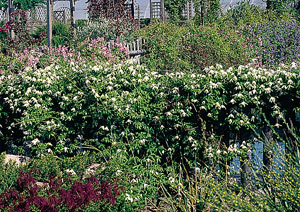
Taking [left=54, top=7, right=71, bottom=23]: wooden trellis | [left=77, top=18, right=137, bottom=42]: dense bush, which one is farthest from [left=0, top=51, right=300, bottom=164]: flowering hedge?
[left=54, top=7, right=71, bottom=23]: wooden trellis

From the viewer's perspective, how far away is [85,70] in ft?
14.6

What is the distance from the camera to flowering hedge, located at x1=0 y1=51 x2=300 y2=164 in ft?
13.3

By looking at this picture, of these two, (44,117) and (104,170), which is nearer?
(104,170)

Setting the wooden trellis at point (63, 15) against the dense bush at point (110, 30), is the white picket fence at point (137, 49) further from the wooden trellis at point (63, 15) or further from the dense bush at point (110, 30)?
the wooden trellis at point (63, 15)

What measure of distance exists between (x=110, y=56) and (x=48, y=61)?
148cm


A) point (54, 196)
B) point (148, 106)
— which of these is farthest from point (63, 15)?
point (54, 196)

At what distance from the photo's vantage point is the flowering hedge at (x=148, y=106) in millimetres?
4051

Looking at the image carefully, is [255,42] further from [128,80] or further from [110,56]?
[128,80]

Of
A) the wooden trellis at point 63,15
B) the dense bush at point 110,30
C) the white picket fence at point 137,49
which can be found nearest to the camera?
the white picket fence at point 137,49

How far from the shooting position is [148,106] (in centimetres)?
429

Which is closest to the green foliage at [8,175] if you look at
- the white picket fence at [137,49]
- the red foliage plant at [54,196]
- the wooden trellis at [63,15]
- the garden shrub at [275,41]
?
the red foliage plant at [54,196]

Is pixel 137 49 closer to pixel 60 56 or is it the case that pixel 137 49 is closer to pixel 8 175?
pixel 60 56

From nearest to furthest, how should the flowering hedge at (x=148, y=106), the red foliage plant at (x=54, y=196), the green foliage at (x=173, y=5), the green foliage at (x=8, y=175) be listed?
the red foliage plant at (x=54, y=196)
the green foliage at (x=8, y=175)
the flowering hedge at (x=148, y=106)
the green foliage at (x=173, y=5)

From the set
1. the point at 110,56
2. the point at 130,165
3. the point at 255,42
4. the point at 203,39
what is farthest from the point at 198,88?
the point at 255,42
